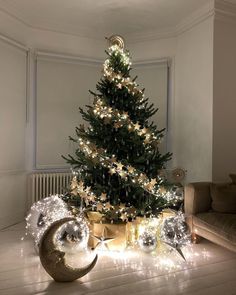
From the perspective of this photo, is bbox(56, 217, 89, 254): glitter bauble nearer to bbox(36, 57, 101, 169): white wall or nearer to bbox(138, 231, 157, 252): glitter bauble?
bbox(138, 231, 157, 252): glitter bauble

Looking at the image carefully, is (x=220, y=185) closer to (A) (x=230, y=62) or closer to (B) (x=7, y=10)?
(A) (x=230, y=62)

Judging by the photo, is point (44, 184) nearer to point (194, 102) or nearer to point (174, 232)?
point (174, 232)

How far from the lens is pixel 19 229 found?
372cm

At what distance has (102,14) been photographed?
3.89 meters

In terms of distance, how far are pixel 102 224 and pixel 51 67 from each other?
2570 mm

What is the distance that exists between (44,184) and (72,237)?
6.15 ft

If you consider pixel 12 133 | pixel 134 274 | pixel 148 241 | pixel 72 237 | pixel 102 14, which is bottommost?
pixel 134 274

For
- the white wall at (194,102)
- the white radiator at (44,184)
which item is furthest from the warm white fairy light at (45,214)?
the white wall at (194,102)

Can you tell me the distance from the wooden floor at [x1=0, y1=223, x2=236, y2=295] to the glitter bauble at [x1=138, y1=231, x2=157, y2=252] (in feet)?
0.25

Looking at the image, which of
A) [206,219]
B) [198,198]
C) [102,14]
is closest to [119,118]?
[198,198]

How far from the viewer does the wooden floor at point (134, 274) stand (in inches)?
85.9

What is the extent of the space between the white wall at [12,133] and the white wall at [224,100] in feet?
8.76

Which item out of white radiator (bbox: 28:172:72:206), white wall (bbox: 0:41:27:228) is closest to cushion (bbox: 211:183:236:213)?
white radiator (bbox: 28:172:72:206)

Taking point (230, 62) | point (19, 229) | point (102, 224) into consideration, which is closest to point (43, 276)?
point (102, 224)
